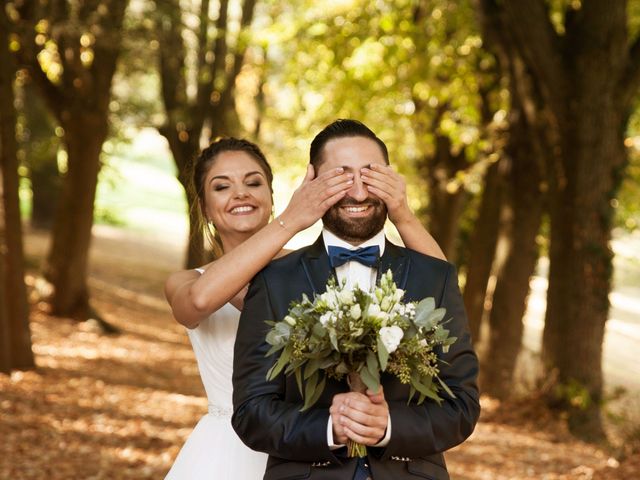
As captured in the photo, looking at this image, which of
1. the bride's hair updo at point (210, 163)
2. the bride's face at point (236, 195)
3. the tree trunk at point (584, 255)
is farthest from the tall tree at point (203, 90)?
the bride's face at point (236, 195)

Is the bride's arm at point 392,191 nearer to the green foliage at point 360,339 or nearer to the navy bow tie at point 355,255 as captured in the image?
the navy bow tie at point 355,255

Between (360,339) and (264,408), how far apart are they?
47cm

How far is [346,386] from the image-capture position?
3.41 metres

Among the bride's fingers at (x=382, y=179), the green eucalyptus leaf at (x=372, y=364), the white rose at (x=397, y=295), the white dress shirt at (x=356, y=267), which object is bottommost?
the green eucalyptus leaf at (x=372, y=364)

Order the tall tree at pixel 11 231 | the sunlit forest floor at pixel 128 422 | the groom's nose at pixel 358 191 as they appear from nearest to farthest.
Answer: the groom's nose at pixel 358 191 → the sunlit forest floor at pixel 128 422 → the tall tree at pixel 11 231

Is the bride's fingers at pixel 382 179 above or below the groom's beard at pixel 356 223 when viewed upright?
above

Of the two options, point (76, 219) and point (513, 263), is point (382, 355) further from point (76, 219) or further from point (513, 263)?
point (76, 219)

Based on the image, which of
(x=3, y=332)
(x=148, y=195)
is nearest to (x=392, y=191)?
(x=3, y=332)

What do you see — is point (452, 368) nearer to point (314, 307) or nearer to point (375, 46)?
point (314, 307)

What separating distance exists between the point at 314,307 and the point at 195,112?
1836cm

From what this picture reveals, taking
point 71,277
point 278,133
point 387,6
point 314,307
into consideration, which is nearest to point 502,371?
point 387,6

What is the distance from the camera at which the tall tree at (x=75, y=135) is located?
16922 mm

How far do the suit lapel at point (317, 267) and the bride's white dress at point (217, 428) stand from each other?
1263 millimetres

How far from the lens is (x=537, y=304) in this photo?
1533 inches
